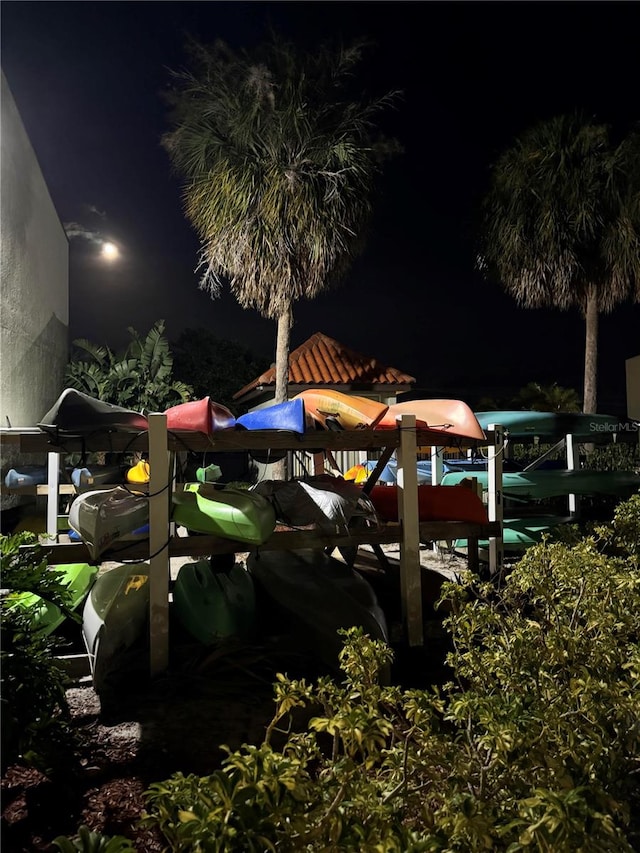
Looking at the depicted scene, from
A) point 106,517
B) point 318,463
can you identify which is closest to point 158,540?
point 106,517

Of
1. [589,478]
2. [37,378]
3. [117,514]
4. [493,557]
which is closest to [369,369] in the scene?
[37,378]

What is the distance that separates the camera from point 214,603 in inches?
157

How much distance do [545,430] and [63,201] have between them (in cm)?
1423

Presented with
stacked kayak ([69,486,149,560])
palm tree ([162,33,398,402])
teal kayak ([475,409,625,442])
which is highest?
palm tree ([162,33,398,402])

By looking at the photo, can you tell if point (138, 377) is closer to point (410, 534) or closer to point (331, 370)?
point (331, 370)

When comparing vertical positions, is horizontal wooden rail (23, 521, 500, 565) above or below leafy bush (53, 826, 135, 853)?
above

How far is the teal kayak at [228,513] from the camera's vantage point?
379 centimetres

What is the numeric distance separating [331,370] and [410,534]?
11.8 m

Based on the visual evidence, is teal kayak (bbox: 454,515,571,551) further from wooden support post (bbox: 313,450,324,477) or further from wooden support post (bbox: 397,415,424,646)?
wooden support post (bbox: 397,415,424,646)

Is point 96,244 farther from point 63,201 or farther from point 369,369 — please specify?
point 369,369

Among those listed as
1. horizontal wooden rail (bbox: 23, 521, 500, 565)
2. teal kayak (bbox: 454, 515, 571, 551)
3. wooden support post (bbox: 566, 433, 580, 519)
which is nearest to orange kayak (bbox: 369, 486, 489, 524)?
horizontal wooden rail (bbox: 23, 521, 500, 565)

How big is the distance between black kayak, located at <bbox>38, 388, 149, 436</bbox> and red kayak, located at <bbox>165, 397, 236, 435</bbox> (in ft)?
1.11

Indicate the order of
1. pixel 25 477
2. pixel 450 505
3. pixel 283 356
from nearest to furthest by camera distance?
1. pixel 450 505
2. pixel 25 477
3. pixel 283 356

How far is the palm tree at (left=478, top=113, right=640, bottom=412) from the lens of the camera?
1279 centimetres
